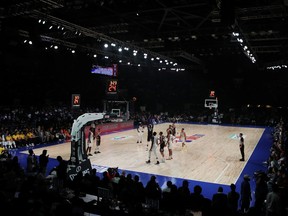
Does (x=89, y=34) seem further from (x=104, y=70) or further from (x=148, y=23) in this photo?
(x=104, y=70)

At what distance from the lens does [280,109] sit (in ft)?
115

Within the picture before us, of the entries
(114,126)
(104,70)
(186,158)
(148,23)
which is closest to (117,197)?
(186,158)

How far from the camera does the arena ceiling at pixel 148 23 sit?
45.7 feet

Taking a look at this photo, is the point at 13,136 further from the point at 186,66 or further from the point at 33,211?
the point at 186,66

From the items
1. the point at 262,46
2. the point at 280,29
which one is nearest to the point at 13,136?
the point at 280,29

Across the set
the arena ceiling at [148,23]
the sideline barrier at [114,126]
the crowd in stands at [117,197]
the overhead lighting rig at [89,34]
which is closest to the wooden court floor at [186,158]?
the sideline barrier at [114,126]

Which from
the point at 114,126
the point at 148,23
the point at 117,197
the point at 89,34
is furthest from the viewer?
the point at 114,126

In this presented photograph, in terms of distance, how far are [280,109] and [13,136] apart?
31093 mm

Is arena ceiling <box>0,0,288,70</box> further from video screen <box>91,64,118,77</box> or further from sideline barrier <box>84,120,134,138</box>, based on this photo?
sideline barrier <box>84,120,134,138</box>

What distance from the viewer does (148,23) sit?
19.4m

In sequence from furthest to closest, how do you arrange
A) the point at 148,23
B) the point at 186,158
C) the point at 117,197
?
1. the point at 148,23
2. the point at 186,158
3. the point at 117,197

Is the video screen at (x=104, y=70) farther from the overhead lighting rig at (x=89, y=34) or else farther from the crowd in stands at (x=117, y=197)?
the crowd in stands at (x=117, y=197)

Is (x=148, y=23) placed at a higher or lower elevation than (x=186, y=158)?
higher

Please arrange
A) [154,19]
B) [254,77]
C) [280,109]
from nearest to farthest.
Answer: [154,19] < [280,109] < [254,77]
